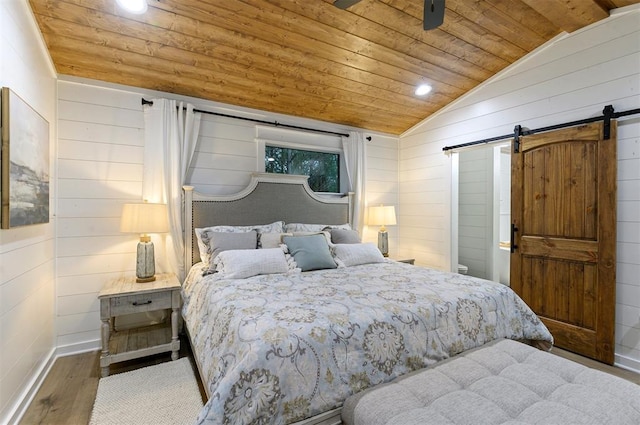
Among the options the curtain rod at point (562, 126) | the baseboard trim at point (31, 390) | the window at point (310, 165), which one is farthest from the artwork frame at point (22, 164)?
the curtain rod at point (562, 126)

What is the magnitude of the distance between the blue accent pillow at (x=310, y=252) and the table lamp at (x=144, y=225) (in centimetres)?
112

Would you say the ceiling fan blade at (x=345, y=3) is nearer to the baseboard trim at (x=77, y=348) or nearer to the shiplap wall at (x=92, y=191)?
the shiplap wall at (x=92, y=191)

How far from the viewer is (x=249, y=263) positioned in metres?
2.49

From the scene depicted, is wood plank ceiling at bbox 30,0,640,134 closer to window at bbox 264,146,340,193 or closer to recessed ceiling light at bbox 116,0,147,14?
recessed ceiling light at bbox 116,0,147,14

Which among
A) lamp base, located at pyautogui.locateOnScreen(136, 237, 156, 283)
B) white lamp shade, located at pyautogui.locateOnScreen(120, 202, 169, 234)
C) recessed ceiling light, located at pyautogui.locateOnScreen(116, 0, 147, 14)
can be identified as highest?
recessed ceiling light, located at pyautogui.locateOnScreen(116, 0, 147, 14)

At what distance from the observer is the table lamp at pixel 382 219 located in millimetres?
4009

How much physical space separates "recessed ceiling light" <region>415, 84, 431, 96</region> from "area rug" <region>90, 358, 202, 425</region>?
360 cm

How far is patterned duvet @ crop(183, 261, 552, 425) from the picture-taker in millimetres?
1288

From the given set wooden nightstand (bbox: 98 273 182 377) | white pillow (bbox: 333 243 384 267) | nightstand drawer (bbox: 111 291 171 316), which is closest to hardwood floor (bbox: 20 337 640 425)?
wooden nightstand (bbox: 98 273 182 377)

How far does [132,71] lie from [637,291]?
15.1 feet

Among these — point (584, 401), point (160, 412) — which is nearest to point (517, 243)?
point (584, 401)

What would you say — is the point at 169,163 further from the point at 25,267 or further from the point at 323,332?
the point at 323,332

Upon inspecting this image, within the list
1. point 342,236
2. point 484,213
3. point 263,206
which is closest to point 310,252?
point 342,236

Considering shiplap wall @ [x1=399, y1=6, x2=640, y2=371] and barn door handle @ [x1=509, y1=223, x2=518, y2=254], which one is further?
barn door handle @ [x1=509, y1=223, x2=518, y2=254]
